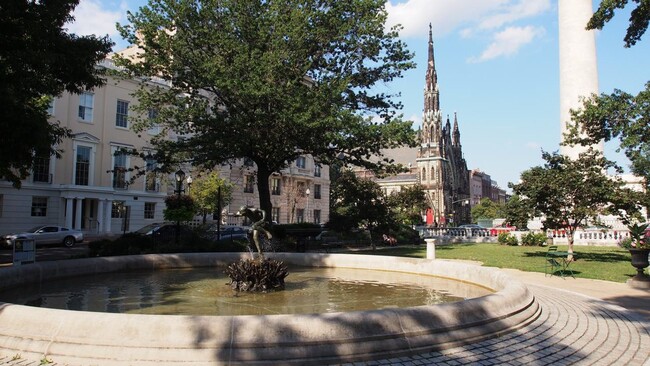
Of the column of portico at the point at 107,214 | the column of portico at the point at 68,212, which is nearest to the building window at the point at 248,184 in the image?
the column of portico at the point at 107,214

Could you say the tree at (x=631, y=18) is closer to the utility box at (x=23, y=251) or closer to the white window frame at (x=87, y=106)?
the utility box at (x=23, y=251)

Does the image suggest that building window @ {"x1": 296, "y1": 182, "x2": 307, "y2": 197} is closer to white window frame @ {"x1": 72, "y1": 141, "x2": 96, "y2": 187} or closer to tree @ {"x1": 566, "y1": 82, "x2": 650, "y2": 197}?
white window frame @ {"x1": 72, "y1": 141, "x2": 96, "y2": 187}

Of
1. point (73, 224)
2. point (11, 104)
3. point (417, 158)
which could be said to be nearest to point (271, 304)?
point (11, 104)

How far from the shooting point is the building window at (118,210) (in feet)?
130

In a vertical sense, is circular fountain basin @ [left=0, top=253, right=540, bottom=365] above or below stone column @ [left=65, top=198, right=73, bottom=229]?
below

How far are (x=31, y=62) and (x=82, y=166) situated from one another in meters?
28.4

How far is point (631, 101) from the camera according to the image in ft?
63.3

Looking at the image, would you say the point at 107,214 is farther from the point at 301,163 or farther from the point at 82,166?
the point at 301,163

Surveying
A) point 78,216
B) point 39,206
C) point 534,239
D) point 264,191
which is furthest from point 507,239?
point 39,206

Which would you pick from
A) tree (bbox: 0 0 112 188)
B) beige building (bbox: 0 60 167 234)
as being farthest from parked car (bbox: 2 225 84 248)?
tree (bbox: 0 0 112 188)

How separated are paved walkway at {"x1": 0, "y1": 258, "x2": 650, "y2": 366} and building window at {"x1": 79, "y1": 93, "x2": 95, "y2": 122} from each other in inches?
1462

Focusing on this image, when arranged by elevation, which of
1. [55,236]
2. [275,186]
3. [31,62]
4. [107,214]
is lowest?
[55,236]

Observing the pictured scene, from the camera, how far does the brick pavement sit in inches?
219

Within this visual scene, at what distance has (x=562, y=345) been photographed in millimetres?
6438
